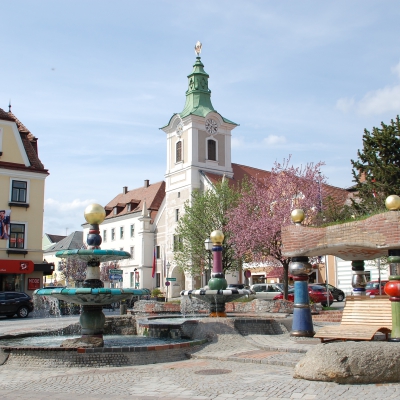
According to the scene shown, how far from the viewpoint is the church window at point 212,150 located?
58219mm

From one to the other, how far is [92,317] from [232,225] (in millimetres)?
26604

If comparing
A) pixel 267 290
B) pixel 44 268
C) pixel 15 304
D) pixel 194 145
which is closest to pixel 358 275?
pixel 15 304

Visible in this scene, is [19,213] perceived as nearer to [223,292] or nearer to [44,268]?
[44,268]

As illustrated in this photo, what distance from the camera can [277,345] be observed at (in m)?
11.4

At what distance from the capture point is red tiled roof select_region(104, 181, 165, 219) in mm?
67938

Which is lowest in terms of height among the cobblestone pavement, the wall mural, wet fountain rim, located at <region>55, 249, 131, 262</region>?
the cobblestone pavement

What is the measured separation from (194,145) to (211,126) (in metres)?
3.32

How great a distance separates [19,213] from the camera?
34312 millimetres

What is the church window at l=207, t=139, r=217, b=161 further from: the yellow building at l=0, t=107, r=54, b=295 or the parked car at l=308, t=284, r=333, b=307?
the parked car at l=308, t=284, r=333, b=307

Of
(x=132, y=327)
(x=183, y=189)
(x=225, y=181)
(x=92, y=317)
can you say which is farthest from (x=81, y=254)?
(x=183, y=189)

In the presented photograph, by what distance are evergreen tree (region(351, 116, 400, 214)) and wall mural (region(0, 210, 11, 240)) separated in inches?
834

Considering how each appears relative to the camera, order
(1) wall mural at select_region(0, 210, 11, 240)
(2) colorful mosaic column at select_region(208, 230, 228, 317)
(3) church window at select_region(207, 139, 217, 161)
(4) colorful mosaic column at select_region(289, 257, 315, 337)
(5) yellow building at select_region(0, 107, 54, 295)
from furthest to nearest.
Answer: (3) church window at select_region(207, 139, 217, 161), (5) yellow building at select_region(0, 107, 54, 295), (1) wall mural at select_region(0, 210, 11, 240), (2) colorful mosaic column at select_region(208, 230, 228, 317), (4) colorful mosaic column at select_region(289, 257, 315, 337)

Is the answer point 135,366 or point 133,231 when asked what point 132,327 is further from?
point 133,231

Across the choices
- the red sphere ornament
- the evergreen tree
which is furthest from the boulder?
the evergreen tree
